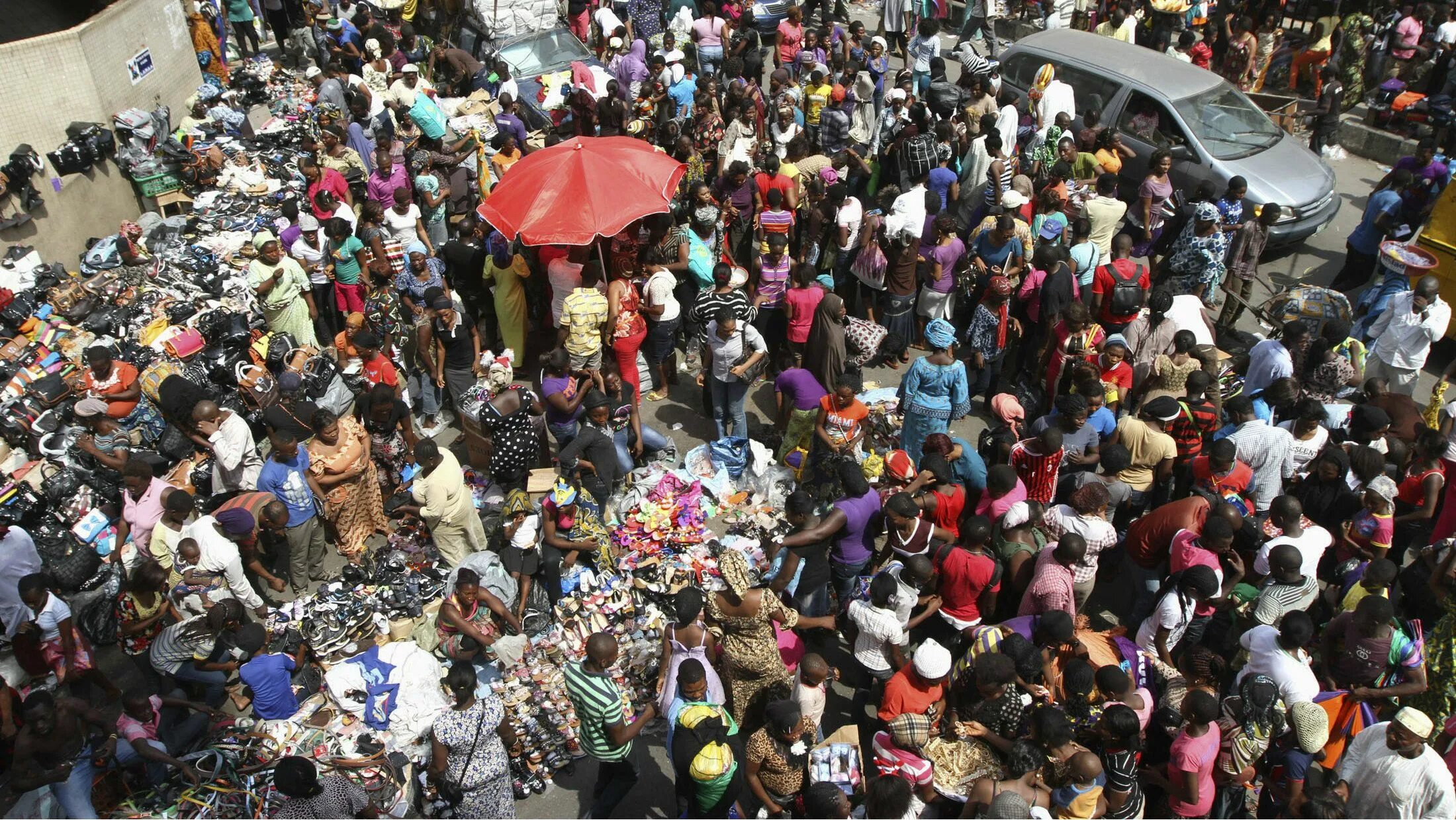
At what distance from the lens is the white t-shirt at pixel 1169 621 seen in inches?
232

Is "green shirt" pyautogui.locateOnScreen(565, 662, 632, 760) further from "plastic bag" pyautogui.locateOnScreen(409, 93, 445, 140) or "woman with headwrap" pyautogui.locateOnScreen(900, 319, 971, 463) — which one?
"plastic bag" pyautogui.locateOnScreen(409, 93, 445, 140)

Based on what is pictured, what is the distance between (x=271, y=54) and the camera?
18.1 m

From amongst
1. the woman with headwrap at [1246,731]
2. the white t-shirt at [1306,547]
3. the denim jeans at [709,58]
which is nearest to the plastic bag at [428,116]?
the denim jeans at [709,58]

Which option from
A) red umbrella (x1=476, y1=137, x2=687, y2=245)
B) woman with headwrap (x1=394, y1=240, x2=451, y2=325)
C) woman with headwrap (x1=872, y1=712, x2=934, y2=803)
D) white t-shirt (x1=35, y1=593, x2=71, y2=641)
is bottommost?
white t-shirt (x1=35, y1=593, x2=71, y2=641)

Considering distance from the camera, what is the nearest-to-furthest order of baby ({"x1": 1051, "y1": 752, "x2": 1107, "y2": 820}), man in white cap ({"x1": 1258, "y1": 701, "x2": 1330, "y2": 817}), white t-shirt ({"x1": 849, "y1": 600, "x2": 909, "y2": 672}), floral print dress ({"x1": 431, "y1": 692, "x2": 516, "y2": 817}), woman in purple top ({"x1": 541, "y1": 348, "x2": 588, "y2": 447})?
baby ({"x1": 1051, "y1": 752, "x2": 1107, "y2": 820}) < man in white cap ({"x1": 1258, "y1": 701, "x2": 1330, "y2": 817}) < floral print dress ({"x1": 431, "y1": 692, "x2": 516, "y2": 817}) < white t-shirt ({"x1": 849, "y1": 600, "x2": 909, "y2": 672}) < woman in purple top ({"x1": 541, "y1": 348, "x2": 588, "y2": 447})

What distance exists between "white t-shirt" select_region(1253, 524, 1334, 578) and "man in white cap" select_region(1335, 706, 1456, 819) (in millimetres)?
1328

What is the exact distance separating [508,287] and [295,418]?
2.40 meters

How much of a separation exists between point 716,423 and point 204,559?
427 cm

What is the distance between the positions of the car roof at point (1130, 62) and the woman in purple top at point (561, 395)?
8674 mm

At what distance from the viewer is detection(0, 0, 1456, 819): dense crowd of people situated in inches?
210

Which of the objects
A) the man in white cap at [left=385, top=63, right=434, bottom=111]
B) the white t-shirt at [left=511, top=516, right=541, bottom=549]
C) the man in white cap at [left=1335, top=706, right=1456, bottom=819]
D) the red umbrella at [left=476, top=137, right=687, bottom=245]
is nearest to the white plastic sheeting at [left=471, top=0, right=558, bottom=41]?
the man in white cap at [left=385, top=63, right=434, bottom=111]

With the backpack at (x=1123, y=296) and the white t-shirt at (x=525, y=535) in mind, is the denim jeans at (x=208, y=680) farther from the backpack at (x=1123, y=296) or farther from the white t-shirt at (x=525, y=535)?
the backpack at (x=1123, y=296)

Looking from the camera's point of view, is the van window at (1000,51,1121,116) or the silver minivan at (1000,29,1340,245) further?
the van window at (1000,51,1121,116)

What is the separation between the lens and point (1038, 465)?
7020 millimetres
